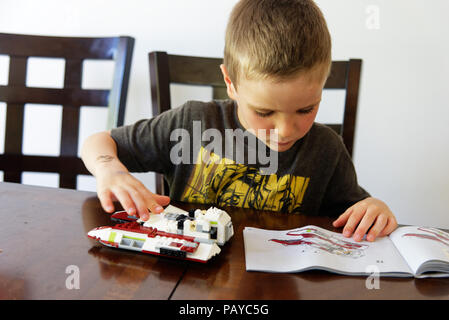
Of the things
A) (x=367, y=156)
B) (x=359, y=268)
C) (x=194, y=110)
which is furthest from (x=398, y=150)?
(x=359, y=268)

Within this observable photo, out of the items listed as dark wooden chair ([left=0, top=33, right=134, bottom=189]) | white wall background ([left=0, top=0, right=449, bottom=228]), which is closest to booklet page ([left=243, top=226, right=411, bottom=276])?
dark wooden chair ([left=0, top=33, right=134, bottom=189])

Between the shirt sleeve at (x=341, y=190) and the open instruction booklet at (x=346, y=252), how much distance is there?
0.69ft

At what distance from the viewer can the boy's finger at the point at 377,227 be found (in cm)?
58

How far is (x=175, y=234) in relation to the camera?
0.50 metres

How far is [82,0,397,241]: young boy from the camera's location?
590mm

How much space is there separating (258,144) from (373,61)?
1.97ft

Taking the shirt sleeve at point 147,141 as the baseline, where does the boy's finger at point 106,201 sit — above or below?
below

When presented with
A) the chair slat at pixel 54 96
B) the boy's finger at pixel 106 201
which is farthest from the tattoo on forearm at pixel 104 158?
the chair slat at pixel 54 96

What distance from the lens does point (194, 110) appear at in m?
0.84

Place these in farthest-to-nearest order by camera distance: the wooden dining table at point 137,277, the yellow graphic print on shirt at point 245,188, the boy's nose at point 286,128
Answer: the yellow graphic print on shirt at point 245,188 → the boy's nose at point 286,128 → the wooden dining table at point 137,277

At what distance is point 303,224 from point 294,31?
296mm

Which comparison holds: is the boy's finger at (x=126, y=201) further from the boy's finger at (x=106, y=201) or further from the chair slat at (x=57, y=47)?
the chair slat at (x=57, y=47)

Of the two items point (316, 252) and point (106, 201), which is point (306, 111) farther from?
point (106, 201)

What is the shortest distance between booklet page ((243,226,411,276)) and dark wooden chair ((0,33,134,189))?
0.60 m
